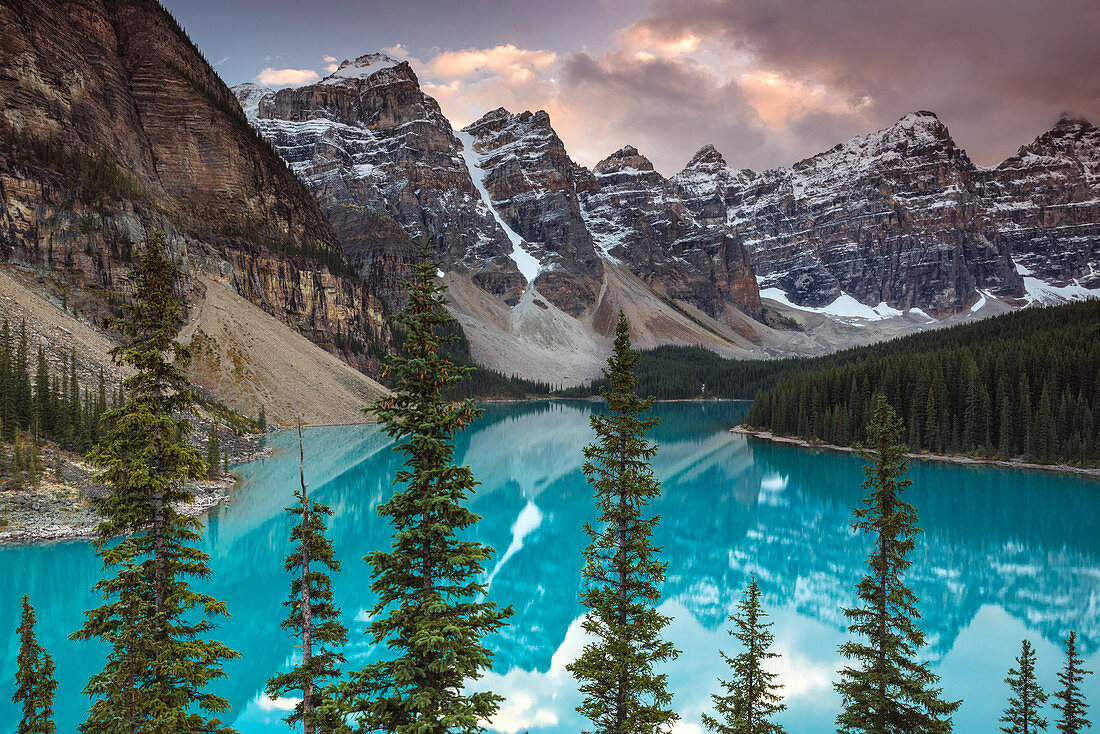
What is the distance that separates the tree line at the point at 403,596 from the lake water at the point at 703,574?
23.8 feet

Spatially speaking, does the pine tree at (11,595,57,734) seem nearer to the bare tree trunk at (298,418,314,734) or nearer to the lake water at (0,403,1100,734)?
the bare tree trunk at (298,418,314,734)

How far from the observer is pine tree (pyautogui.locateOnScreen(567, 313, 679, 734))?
37.9ft

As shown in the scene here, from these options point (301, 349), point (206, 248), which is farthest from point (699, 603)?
point (206, 248)

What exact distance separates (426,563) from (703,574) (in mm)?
25611

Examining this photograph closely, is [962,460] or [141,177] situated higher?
[141,177]

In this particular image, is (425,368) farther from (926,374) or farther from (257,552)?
(926,374)

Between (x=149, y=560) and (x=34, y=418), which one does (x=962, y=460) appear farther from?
(x=34, y=418)

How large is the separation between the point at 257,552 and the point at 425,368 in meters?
26.9

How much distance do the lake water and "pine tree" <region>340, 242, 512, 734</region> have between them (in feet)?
34.5

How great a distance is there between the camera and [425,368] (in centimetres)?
870

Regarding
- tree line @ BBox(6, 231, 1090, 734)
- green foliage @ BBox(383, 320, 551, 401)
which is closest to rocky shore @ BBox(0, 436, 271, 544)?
tree line @ BBox(6, 231, 1090, 734)

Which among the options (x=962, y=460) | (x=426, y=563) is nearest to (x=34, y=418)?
(x=426, y=563)

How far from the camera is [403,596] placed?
873 centimetres

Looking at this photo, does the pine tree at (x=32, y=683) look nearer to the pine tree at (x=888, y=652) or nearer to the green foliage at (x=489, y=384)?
the pine tree at (x=888, y=652)
